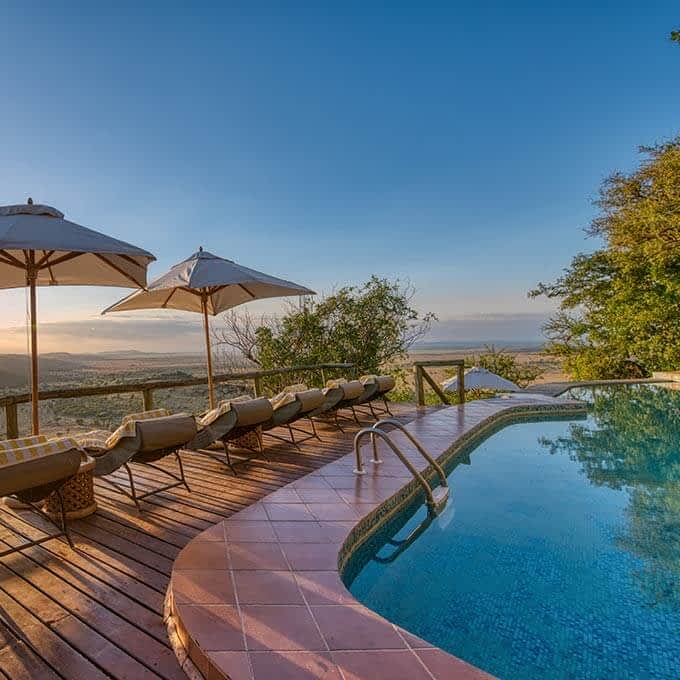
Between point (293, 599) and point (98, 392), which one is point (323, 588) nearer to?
point (293, 599)

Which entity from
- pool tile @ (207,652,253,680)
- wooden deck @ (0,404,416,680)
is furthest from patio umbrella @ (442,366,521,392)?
pool tile @ (207,652,253,680)

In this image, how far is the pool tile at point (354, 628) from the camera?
6.18ft

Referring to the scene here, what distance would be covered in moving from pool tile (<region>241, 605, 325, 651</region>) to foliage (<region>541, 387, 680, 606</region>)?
228 centimetres

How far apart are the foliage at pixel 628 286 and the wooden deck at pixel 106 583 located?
1302 centimetres

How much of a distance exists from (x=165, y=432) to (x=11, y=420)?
1583 mm

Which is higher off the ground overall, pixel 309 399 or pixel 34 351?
pixel 34 351

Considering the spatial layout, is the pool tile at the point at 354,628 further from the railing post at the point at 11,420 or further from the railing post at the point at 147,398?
the railing post at the point at 147,398

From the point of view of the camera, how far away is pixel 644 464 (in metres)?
5.68

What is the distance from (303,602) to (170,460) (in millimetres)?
3540

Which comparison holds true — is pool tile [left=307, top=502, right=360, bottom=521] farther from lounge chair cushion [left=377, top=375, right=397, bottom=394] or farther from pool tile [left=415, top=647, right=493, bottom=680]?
lounge chair cushion [left=377, top=375, right=397, bottom=394]

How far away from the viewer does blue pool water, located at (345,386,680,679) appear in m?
2.35

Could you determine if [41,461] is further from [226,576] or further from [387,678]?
[387,678]

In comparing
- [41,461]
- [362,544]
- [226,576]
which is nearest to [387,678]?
[226,576]

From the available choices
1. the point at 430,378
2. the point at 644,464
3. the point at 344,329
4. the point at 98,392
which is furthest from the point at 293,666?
the point at 344,329
